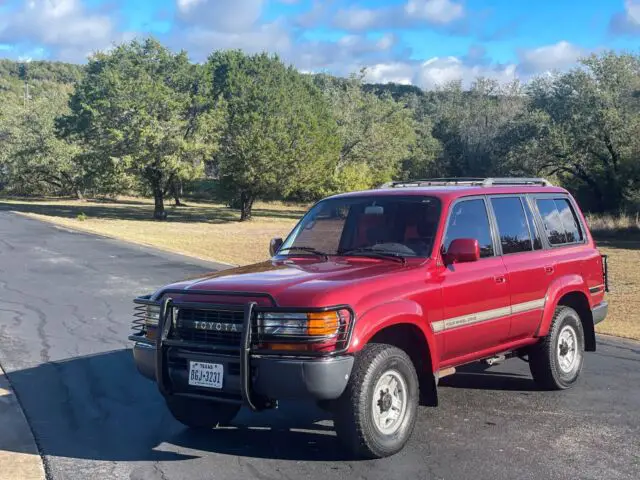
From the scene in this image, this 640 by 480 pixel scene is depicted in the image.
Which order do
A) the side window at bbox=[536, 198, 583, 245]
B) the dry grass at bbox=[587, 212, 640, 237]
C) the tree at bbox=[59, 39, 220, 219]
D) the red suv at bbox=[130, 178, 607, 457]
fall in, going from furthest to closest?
the tree at bbox=[59, 39, 220, 219]
the dry grass at bbox=[587, 212, 640, 237]
the side window at bbox=[536, 198, 583, 245]
the red suv at bbox=[130, 178, 607, 457]

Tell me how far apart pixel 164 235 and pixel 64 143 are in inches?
1216

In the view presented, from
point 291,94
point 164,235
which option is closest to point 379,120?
point 291,94

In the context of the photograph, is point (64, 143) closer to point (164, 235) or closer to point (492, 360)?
point (164, 235)

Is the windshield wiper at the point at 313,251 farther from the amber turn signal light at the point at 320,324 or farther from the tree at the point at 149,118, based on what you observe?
the tree at the point at 149,118

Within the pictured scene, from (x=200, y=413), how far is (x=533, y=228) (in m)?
3.52

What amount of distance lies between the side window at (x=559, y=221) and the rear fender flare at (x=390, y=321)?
90.5 inches

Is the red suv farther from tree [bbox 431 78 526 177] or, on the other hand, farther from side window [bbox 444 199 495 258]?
tree [bbox 431 78 526 177]

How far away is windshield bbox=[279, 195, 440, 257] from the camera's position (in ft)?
20.0

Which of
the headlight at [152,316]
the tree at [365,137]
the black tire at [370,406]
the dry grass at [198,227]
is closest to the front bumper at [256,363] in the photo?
the black tire at [370,406]

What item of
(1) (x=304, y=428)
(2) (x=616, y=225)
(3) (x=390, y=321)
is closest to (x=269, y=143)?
(2) (x=616, y=225)

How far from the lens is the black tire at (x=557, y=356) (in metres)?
6.97

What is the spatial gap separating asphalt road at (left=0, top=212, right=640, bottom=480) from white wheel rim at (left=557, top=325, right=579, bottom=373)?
0.25 metres

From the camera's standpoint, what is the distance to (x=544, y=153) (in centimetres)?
3712

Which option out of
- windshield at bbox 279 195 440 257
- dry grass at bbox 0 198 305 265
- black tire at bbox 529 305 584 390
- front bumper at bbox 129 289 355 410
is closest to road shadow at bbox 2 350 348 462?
front bumper at bbox 129 289 355 410
